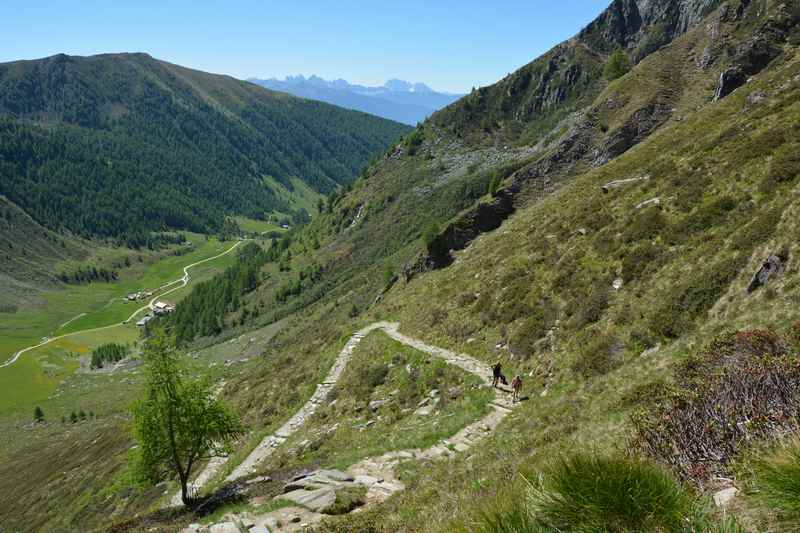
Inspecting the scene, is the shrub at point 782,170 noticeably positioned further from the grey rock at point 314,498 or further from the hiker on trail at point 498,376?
the grey rock at point 314,498

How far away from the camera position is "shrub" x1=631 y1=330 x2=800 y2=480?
667cm

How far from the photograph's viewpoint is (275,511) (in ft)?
44.8

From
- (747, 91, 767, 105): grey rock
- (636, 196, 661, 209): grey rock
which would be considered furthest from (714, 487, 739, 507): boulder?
(747, 91, 767, 105): grey rock

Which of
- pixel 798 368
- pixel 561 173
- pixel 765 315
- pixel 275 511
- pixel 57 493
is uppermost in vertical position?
pixel 561 173

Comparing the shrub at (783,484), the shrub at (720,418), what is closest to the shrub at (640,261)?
the shrub at (720,418)

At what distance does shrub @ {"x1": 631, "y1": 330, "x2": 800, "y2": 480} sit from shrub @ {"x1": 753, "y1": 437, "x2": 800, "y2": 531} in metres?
1.78

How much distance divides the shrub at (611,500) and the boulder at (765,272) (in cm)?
1640

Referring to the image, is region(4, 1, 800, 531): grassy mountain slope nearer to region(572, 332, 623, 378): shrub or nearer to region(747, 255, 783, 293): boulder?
region(572, 332, 623, 378): shrub

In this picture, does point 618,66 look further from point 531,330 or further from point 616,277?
point 531,330

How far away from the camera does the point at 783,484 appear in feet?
14.9

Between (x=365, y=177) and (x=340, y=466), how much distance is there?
150289 millimetres

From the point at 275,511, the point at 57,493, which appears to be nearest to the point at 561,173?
the point at 275,511

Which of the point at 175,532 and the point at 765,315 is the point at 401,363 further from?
the point at 765,315

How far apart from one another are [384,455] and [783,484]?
16.2 m
